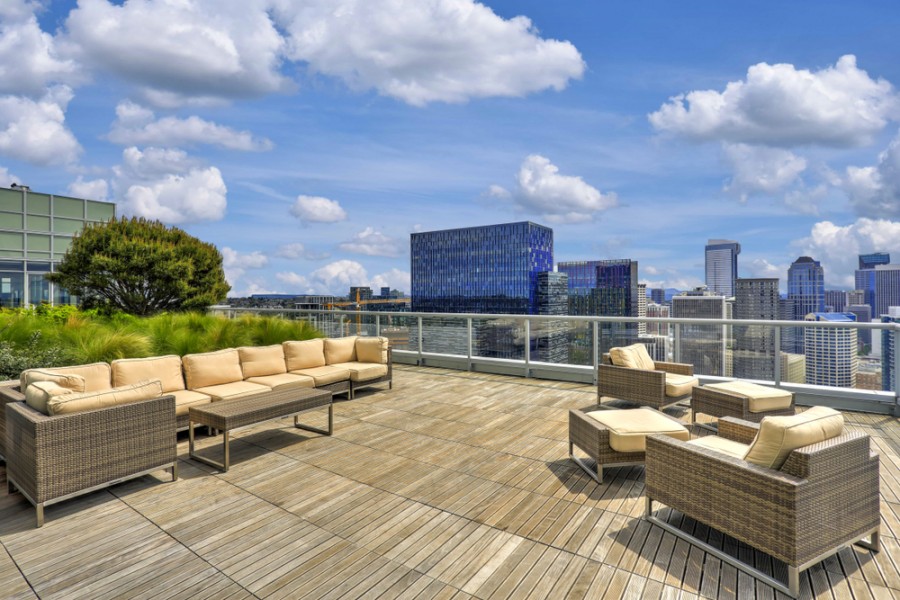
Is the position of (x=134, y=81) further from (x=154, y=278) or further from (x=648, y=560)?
(x=648, y=560)

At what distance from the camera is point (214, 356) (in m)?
5.71

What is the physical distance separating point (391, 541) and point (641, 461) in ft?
6.56

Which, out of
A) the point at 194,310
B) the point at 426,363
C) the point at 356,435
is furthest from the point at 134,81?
the point at 356,435

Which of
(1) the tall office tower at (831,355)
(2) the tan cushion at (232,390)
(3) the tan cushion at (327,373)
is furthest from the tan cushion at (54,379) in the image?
A: (1) the tall office tower at (831,355)

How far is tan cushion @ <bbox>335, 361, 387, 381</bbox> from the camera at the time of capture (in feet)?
22.1

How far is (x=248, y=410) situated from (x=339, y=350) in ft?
9.58

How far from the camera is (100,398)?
3.58 meters

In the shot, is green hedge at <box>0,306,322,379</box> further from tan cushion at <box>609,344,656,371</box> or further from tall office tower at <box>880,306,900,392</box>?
tall office tower at <box>880,306,900,392</box>

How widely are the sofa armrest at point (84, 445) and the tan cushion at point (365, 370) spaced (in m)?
3.00

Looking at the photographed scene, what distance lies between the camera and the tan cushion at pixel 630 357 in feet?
19.8

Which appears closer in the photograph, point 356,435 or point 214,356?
point 356,435

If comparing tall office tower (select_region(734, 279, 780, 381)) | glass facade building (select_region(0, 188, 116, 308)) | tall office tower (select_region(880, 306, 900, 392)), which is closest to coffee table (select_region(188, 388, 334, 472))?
tall office tower (select_region(734, 279, 780, 381))

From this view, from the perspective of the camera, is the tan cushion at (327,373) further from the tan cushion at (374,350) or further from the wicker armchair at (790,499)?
the wicker armchair at (790,499)

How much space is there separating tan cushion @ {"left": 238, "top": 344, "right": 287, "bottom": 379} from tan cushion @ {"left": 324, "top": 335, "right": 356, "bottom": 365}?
0.76m
